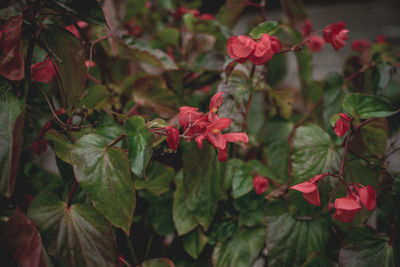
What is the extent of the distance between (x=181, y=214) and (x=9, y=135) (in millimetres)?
323

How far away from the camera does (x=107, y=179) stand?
15.5 inches

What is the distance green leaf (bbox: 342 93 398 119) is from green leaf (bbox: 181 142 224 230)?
24 cm

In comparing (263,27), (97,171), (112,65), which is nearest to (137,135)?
(97,171)

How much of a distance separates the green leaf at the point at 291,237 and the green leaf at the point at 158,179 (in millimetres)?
211

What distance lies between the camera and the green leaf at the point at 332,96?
59 cm

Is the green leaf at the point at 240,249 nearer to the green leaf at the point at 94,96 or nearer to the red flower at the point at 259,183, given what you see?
the red flower at the point at 259,183

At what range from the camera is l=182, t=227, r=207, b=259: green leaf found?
53 cm

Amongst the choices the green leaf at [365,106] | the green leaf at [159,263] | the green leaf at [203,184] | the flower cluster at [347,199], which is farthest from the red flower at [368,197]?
the green leaf at [159,263]

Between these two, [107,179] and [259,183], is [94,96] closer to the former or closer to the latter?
[107,179]

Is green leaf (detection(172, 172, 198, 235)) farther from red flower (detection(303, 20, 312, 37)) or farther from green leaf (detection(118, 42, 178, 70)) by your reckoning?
red flower (detection(303, 20, 312, 37))

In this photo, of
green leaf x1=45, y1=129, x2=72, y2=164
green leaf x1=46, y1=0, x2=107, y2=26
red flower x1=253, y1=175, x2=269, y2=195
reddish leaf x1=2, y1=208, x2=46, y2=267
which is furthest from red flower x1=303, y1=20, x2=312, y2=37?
reddish leaf x1=2, y1=208, x2=46, y2=267

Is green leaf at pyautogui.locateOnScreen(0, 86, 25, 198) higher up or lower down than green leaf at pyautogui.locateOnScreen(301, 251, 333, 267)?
higher up

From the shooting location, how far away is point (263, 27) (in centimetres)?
47

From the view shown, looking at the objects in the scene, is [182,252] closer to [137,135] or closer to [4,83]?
[137,135]
